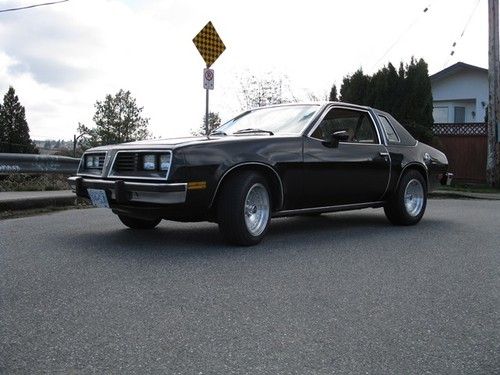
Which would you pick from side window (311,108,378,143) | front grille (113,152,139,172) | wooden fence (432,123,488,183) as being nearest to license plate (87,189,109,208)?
front grille (113,152,139,172)

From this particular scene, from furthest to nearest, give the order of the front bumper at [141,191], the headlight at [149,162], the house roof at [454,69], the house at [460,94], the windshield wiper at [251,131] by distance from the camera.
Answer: the house at [460,94], the house roof at [454,69], the windshield wiper at [251,131], the headlight at [149,162], the front bumper at [141,191]

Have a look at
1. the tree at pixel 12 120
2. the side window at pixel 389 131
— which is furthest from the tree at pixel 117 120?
the side window at pixel 389 131

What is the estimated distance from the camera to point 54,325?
10.3ft

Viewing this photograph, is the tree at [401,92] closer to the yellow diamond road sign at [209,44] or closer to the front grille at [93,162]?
the yellow diamond road sign at [209,44]

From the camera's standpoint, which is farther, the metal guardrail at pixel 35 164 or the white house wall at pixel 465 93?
the white house wall at pixel 465 93

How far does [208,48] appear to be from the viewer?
33.0 feet

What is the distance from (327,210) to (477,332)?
11.0 ft

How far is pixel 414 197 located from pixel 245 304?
4.68 meters

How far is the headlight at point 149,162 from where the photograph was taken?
17.1ft

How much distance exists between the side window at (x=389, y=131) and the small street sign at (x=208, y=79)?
345 cm

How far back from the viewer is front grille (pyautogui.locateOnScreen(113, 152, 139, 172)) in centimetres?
535

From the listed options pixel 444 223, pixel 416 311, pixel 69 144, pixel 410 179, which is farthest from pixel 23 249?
pixel 69 144

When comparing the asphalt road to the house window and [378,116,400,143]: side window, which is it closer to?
[378,116,400,143]: side window

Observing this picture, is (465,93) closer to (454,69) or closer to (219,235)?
(454,69)
